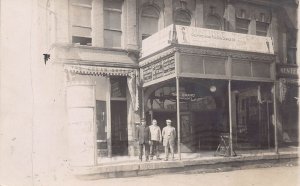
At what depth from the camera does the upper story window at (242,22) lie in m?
15.0

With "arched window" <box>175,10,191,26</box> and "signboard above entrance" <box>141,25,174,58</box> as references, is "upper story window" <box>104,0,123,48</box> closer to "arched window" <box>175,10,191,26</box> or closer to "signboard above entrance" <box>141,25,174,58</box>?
"signboard above entrance" <box>141,25,174,58</box>

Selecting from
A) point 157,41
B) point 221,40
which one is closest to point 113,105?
point 157,41

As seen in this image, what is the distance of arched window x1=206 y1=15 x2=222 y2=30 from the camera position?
47.5 feet

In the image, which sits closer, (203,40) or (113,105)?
(203,40)

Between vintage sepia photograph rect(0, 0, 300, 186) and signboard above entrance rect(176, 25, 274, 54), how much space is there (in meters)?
0.03

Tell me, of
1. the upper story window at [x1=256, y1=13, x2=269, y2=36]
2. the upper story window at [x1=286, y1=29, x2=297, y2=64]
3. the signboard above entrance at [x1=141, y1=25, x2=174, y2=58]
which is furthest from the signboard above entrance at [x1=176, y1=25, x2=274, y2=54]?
the upper story window at [x1=286, y1=29, x2=297, y2=64]

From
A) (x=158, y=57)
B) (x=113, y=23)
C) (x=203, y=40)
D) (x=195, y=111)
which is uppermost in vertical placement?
(x=113, y=23)

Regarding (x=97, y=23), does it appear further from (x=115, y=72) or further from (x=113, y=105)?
(x=113, y=105)

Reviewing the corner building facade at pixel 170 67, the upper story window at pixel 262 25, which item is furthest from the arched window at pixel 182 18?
the upper story window at pixel 262 25

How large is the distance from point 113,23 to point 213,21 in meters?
3.98

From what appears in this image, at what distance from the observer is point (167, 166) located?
31.0ft

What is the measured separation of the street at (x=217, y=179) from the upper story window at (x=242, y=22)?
256 inches

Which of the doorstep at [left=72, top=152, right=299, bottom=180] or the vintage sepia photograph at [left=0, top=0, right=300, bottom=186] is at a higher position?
the vintage sepia photograph at [left=0, top=0, right=300, bottom=186]

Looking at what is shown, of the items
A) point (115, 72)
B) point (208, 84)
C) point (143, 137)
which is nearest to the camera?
point (143, 137)
